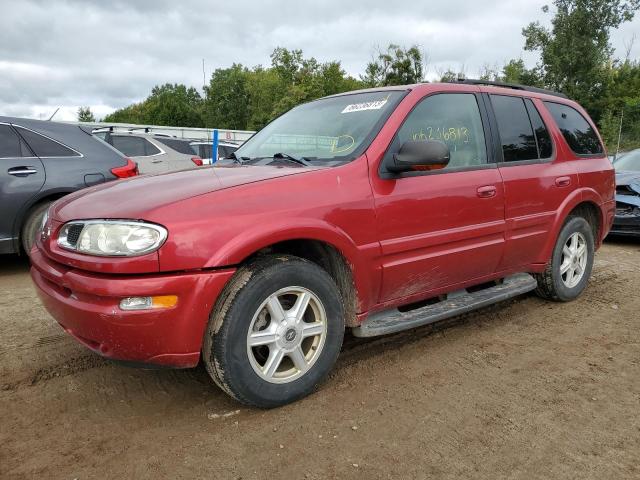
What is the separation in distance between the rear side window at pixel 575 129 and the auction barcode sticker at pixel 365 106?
1826 millimetres

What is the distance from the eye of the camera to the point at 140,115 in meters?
67.4

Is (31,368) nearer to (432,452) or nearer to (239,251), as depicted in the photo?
(239,251)

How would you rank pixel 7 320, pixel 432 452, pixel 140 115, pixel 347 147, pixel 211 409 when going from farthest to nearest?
pixel 140 115 < pixel 7 320 < pixel 347 147 < pixel 211 409 < pixel 432 452

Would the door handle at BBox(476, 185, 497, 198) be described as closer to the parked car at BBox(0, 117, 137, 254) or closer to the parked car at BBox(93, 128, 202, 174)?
the parked car at BBox(0, 117, 137, 254)

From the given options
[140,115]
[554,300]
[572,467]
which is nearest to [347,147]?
[572,467]

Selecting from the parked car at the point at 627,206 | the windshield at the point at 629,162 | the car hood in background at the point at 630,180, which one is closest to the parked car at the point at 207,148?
the windshield at the point at 629,162

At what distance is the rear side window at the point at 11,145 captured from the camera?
209 inches

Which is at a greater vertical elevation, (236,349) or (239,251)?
(239,251)

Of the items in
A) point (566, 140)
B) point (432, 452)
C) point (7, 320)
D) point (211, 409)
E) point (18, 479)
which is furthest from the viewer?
point (566, 140)

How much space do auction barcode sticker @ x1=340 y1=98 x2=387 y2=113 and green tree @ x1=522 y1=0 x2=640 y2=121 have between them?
31.4 m

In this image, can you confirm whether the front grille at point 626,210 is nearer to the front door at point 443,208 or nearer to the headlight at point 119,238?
the front door at point 443,208

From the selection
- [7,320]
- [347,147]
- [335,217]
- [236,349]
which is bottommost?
[7,320]

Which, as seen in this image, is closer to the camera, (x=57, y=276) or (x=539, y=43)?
(x=57, y=276)

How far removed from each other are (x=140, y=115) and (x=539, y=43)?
51477mm
